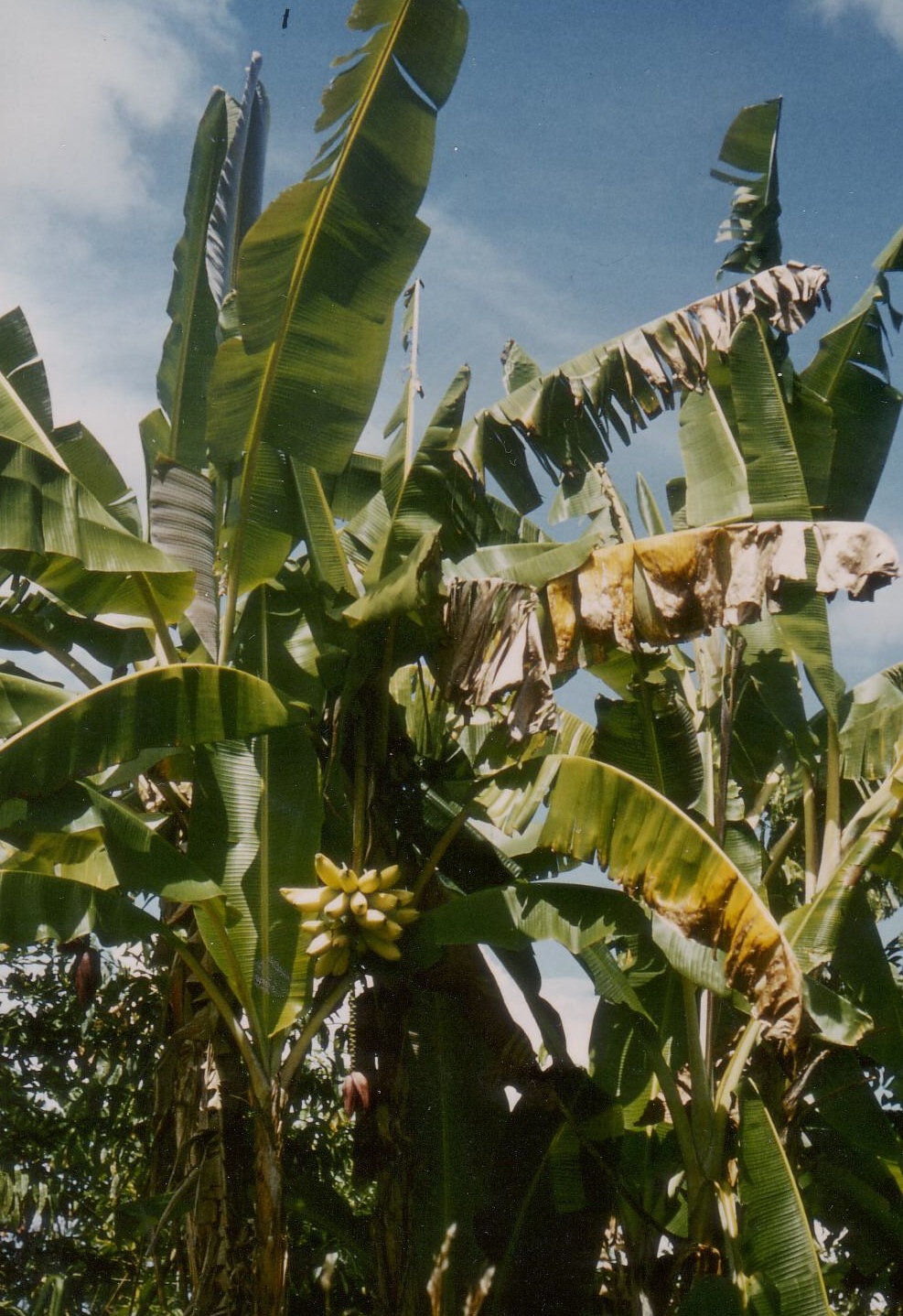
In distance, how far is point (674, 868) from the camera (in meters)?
3.84

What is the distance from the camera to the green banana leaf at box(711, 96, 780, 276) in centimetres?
562

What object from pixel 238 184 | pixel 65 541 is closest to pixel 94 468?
pixel 65 541

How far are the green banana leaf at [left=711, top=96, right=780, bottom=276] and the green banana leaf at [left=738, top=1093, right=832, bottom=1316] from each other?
13.5ft

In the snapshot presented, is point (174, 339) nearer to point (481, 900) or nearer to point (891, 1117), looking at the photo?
point (481, 900)

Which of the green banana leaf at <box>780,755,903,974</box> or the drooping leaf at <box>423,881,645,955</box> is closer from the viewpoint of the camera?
the drooping leaf at <box>423,881,645,955</box>

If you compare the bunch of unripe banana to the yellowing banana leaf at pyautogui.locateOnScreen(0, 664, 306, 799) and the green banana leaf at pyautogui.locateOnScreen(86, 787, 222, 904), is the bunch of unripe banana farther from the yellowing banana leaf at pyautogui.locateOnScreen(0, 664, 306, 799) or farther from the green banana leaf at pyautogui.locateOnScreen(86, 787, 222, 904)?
the yellowing banana leaf at pyautogui.locateOnScreen(0, 664, 306, 799)

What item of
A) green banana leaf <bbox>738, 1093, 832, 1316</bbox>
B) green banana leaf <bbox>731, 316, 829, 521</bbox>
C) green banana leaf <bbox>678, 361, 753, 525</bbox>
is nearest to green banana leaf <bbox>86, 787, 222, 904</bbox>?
green banana leaf <bbox>738, 1093, 832, 1316</bbox>

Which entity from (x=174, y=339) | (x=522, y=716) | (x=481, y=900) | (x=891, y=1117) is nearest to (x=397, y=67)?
(x=174, y=339)

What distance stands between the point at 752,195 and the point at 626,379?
1.62 metres

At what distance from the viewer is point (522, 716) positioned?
12.6 ft

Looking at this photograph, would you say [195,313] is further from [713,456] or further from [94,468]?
[713,456]

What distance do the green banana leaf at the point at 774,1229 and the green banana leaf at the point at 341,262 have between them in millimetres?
2934

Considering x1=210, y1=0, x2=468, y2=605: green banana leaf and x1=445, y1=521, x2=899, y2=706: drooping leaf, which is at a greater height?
x1=210, y1=0, x2=468, y2=605: green banana leaf

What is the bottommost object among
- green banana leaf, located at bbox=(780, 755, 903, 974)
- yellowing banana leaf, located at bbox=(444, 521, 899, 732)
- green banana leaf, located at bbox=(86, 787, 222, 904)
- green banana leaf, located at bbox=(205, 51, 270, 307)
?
green banana leaf, located at bbox=(780, 755, 903, 974)
